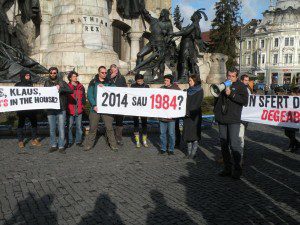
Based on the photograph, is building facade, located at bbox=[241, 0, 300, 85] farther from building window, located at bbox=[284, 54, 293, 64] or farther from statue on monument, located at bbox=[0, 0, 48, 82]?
statue on monument, located at bbox=[0, 0, 48, 82]

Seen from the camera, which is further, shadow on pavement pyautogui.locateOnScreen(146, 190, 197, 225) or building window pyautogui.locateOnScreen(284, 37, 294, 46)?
building window pyautogui.locateOnScreen(284, 37, 294, 46)

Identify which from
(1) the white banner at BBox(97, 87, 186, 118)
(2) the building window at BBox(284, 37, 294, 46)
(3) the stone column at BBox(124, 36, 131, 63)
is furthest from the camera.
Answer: (2) the building window at BBox(284, 37, 294, 46)

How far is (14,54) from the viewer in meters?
17.8

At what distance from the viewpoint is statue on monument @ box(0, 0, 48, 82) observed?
53.2ft

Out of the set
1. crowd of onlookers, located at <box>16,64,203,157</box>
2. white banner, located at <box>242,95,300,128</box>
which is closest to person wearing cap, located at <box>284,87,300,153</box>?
white banner, located at <box>242,95,300,128</box>

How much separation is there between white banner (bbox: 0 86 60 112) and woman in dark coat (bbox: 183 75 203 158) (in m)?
3.16

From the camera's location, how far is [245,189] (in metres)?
6.34

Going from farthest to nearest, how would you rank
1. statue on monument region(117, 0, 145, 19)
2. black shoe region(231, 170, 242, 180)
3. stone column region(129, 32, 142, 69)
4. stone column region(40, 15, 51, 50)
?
stone column region(129, 32, 142, 69), statue on monument region(117, 0, 145, 19), stone column region(40, 15, 51, 50), black shoe region(231, 170, 242, 180)

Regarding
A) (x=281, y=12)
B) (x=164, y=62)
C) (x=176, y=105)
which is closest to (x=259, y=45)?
(x=281, y=12)

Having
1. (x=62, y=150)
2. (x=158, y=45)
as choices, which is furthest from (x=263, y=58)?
(x=62, y=150)

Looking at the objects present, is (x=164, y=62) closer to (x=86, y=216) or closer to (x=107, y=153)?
(x=107, y=153)

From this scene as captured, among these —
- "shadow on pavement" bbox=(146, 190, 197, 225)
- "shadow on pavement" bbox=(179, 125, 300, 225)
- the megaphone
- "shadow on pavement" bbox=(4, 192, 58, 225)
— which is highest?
the megaphone

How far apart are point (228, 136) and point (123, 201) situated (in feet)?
8.10

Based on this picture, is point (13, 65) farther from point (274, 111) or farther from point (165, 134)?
point (274, 111)
